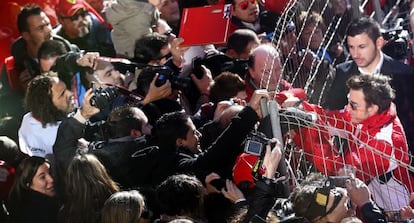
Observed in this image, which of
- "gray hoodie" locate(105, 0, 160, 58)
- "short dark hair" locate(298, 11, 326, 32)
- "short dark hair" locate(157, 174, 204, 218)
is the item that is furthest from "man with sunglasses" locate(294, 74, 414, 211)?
"gray hoodie" locate(105, 0, 160, 58)

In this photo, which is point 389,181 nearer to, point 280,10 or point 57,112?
point 57,112

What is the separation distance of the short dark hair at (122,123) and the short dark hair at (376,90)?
61.7 inches

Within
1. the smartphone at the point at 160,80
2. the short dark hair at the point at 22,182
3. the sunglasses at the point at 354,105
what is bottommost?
the short dark hair at the point at 22,182

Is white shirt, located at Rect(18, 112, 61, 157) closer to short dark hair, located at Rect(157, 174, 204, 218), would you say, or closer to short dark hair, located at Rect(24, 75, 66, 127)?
short dark hair, located at Rect(24, 75, 66, 127)

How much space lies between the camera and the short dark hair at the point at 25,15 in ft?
26.8

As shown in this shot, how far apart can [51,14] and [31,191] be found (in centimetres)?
319

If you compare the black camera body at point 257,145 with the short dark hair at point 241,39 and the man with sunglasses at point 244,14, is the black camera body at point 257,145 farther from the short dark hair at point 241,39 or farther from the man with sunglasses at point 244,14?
the man with sunglasses at point 244,14

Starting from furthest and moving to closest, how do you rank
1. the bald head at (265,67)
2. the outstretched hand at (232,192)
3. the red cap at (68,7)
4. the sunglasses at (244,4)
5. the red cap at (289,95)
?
1. the sunglasses at (244,4)
2. the red cap at (68,7)
3. the bald head at (265,67)
4. the red cap at (289,95)
5. the outstretched hand at (232,192)

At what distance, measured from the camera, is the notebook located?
8.23 m

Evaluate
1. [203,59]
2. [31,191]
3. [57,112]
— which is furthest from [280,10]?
[31,191]

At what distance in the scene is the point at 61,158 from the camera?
6.54 metres

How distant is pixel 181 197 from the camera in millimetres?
5738

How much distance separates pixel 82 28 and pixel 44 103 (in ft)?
6.32

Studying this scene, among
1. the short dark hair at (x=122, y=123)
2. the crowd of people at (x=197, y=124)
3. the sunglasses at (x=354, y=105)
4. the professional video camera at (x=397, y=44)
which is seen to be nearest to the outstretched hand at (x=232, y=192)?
the crowd of people at (x=197, y=124)
